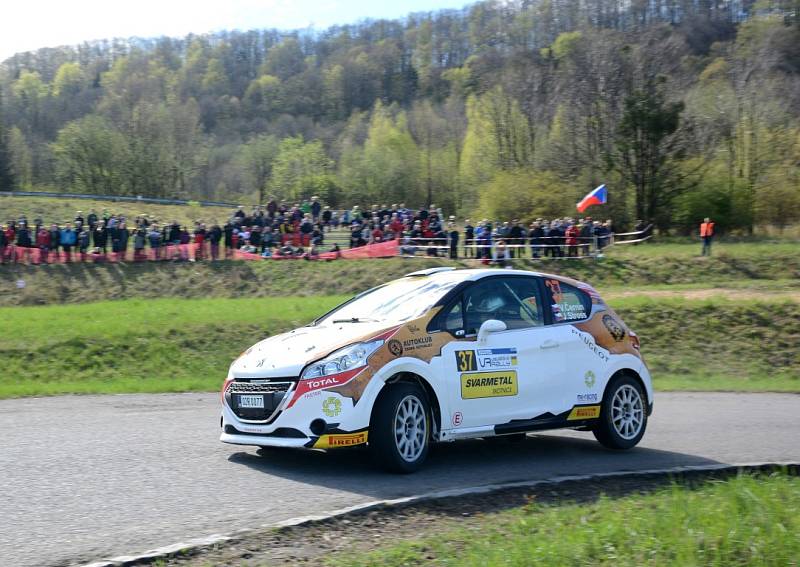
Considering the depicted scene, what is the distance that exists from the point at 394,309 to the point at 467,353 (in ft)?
2.86

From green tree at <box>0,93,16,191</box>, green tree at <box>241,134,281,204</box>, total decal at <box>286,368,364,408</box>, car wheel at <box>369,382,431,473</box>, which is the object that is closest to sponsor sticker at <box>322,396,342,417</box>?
total decal at <box>286,368,364,408</box>

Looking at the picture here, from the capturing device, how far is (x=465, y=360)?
900 cm

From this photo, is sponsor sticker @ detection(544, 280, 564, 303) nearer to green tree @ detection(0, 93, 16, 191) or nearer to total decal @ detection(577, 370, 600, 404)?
total decal @ detection(577, 370, 600, 404)

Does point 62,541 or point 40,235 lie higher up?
point 40,235

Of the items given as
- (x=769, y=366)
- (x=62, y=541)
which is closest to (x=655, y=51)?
(x=769, y=366)

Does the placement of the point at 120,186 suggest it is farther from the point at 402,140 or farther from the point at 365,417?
the point at 365,417

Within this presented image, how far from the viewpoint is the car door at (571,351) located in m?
9.73

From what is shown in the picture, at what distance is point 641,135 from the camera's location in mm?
48594

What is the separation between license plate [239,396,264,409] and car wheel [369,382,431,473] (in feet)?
3.59

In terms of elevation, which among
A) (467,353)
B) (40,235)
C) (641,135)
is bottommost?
(467,353)

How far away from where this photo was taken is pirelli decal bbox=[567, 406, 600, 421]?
9.78 m

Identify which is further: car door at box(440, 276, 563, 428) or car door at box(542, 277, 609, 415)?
car door at box(542, 277, 609, 415)

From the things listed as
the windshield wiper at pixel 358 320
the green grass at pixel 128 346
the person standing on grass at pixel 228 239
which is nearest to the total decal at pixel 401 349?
the windshield wiper at pixel 358 320

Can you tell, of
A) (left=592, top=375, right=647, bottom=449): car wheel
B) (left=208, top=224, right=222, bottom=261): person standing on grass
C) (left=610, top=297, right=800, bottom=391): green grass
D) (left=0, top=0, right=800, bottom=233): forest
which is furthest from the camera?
(left=0, top=0, right=800, bottom=233): forest
